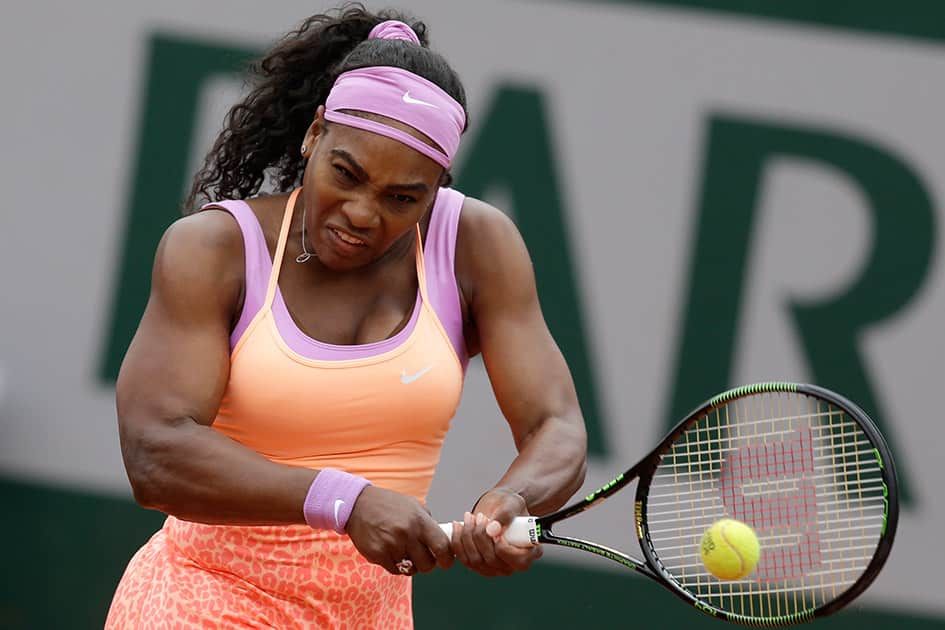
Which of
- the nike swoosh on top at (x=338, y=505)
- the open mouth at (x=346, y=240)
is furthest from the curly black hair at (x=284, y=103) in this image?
the nike swoosh on top at (x=338, y=505)

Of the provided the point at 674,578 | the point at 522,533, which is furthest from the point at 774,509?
the point at 522,533

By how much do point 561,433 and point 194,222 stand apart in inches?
29.4

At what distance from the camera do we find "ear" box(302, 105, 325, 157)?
2.64 metres

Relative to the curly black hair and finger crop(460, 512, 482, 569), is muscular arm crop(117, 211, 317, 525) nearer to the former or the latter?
finger crop(460, 512, 482, 569)

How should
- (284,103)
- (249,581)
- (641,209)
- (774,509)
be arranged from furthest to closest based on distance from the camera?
(641,209) → (774,509) → (284,103) → (249,581)

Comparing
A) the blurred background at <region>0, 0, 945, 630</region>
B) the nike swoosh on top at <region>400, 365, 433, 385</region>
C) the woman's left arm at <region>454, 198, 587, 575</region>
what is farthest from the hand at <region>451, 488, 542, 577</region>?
the blurred background at <region>0, 0, 945, 630</region>

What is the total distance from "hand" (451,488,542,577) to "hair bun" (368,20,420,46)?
86 cm

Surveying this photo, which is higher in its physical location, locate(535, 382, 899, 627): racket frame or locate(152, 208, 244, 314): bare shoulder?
locate(152, 208, 244, 314): bare shoulder

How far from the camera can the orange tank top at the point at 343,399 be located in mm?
2529

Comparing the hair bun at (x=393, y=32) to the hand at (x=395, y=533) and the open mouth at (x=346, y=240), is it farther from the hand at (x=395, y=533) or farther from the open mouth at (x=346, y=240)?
the hand at (x=395, y=533)

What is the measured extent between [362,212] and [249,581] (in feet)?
2.21

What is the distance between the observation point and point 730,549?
8.20ft

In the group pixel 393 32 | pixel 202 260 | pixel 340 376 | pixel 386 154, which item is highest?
pixel 393 32

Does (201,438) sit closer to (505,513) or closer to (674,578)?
(505,513)
